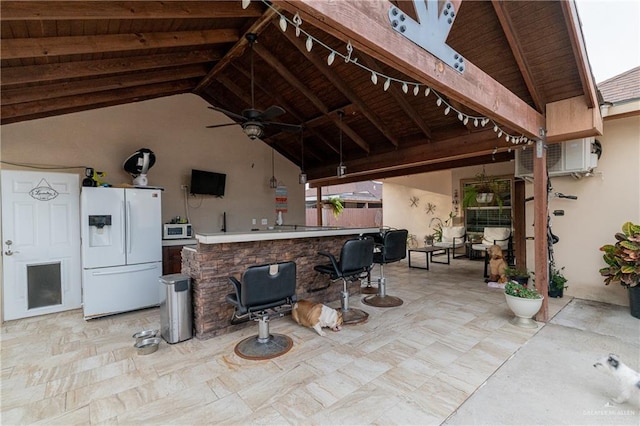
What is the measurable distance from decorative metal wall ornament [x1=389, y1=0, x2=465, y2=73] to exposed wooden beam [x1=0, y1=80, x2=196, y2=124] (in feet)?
14.9

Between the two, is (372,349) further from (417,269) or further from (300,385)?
(417,269)

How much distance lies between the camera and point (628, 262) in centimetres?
362

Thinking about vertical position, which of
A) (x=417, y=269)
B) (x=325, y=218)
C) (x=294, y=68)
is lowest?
(x=417, y=269)

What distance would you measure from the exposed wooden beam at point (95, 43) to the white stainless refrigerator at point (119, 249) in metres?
1.71

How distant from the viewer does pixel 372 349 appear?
9.30ft

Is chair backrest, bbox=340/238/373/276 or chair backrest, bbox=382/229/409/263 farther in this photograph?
chair backrest, bbox=382/229/409/263

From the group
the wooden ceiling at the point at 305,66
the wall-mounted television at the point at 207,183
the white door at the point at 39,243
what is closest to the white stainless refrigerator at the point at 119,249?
the white door at the point at 39,243

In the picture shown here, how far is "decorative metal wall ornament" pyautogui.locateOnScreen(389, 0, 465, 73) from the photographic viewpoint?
5.50 ft

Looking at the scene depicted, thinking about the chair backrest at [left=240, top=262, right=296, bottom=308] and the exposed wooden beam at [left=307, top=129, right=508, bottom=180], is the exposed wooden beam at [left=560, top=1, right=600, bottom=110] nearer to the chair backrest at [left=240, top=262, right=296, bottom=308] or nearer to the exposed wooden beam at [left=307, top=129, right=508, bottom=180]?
the exposed wooden beam at [left=307, top=129, right=508, bottom=180]

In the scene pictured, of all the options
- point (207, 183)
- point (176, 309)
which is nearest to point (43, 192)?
point (207, 183)

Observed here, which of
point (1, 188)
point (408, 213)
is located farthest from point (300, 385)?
point (408, 213)

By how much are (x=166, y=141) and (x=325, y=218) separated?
21.8ft

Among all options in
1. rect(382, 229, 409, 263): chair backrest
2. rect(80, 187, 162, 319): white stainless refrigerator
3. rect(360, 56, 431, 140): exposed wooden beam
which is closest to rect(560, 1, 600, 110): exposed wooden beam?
rect(360, 56, 431, 140): exposed wooden beam

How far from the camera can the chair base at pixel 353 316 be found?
3479mm
